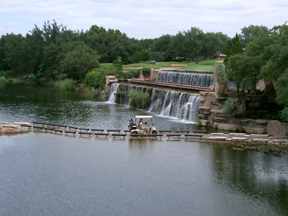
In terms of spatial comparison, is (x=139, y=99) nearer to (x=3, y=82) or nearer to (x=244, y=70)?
(x=244, y=70)

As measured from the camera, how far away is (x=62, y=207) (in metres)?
34.3

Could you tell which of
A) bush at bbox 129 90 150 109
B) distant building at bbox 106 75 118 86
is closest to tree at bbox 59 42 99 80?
distant building at bbox 106 75 118 86

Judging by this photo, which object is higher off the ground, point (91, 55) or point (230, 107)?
point (91, 55)

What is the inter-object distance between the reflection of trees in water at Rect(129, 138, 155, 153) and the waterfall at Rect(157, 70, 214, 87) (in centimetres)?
2658

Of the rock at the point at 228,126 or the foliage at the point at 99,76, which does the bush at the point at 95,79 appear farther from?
the rock at the point at 228,126

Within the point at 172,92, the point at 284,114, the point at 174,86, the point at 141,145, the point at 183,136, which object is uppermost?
the point at 174,86

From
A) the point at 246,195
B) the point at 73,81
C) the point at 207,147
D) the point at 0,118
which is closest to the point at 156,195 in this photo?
the point at 246,195

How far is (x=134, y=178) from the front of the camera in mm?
40719

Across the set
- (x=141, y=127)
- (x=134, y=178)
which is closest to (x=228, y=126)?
(x=141, y=127)

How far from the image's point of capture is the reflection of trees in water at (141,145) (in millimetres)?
51531

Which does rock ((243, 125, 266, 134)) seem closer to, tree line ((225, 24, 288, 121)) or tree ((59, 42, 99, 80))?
tree line ((225, 24, 288, 121))

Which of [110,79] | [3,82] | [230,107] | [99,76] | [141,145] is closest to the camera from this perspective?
[141,145]

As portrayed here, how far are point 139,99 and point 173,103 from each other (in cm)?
1081

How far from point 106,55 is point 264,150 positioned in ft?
325
